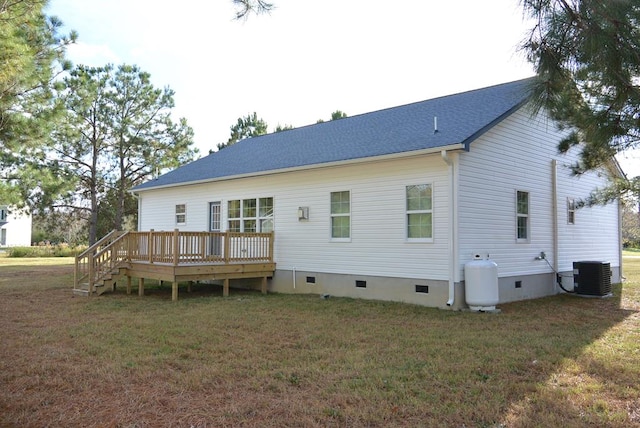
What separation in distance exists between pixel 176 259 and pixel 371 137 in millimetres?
5632

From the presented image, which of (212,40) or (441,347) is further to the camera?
(441,347)

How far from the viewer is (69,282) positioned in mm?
14938

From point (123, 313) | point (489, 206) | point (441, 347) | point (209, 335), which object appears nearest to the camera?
point (441, 347)

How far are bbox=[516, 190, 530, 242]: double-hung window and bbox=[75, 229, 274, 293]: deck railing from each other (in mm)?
6225

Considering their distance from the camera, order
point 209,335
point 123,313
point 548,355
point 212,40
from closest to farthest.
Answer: point 212,40
point 548,355
point 209,335
point 123,313

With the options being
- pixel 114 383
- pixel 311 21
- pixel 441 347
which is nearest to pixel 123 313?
pixel 114 383

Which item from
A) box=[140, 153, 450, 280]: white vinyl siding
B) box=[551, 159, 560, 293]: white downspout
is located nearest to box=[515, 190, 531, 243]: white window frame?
box=[551, 159, 560, 293]: white downspout

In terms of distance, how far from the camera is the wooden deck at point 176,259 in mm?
11062

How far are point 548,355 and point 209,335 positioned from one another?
468cm

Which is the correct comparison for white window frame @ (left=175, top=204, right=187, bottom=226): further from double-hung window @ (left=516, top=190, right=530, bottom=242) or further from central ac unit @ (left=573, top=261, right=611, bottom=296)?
central ac unit @ (left=573, top=261, right=611, bottom=296)

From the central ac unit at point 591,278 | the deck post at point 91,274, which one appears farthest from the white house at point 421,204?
the deck post at point 91,274

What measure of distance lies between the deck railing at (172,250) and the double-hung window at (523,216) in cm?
622

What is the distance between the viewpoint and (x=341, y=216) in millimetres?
11336

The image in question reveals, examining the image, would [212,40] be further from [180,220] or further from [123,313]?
[180,220]
